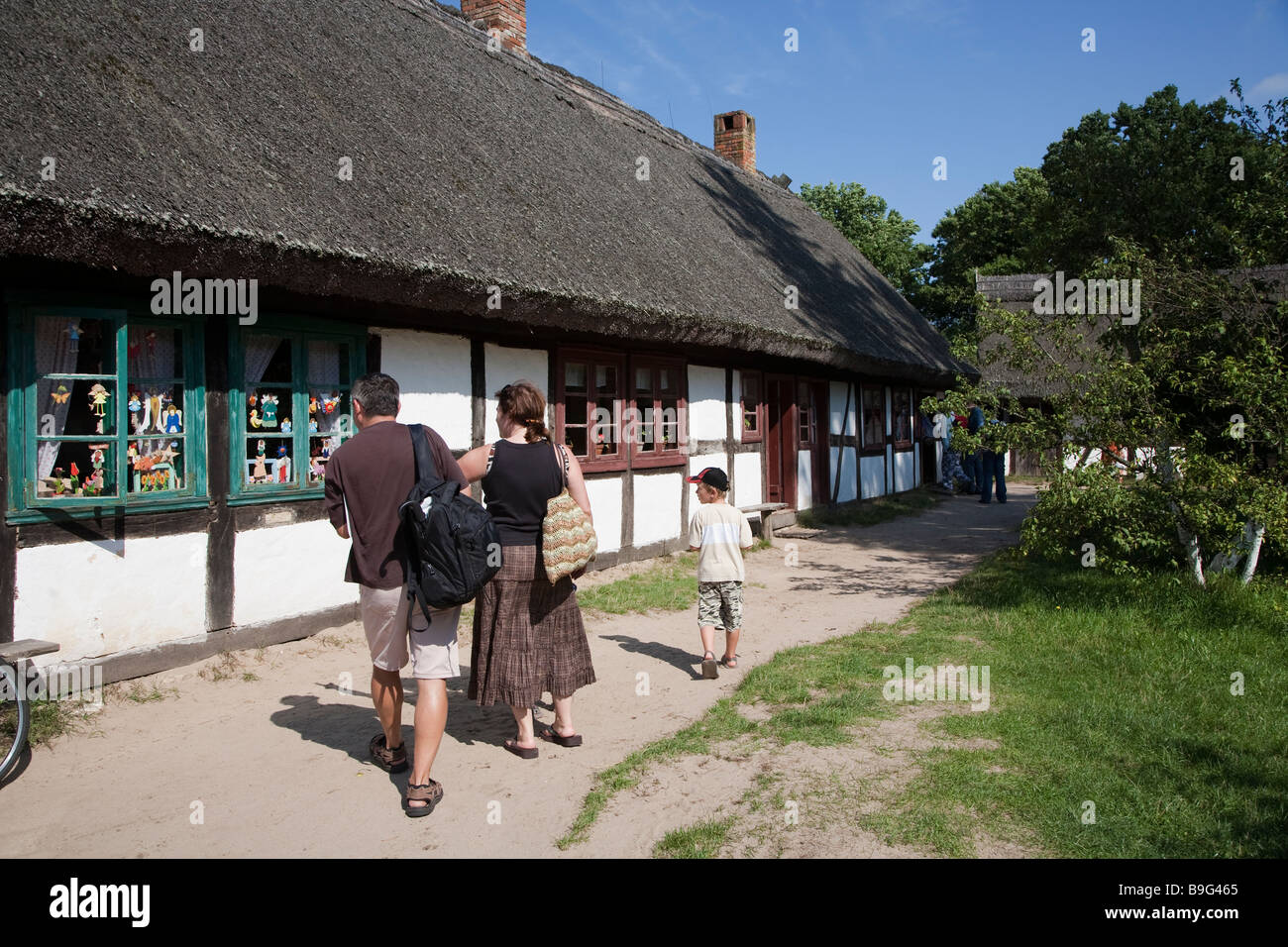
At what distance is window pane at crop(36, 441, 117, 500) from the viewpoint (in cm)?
476

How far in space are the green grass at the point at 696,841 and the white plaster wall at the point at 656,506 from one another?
19.4ft

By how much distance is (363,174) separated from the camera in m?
6.32

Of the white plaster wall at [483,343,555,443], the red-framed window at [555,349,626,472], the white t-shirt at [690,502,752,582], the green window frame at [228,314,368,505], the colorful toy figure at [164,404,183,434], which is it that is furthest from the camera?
the red-framed window at [555,349,626,472]

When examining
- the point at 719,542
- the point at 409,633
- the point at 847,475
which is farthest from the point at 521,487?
the point at 847,475

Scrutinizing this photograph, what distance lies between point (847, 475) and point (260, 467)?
10.5 meters

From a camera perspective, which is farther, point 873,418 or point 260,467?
point 873,418

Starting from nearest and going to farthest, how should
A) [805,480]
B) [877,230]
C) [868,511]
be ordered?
[805,480] → [868,511] → [877,230]

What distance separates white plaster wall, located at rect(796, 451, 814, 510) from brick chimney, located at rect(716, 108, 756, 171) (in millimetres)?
6888

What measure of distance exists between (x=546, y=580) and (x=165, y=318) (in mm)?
2915

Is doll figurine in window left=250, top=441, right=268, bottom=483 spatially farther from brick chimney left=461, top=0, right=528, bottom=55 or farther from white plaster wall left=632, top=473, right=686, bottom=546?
brick chimney left=461, top=0, right=528, bottom=55

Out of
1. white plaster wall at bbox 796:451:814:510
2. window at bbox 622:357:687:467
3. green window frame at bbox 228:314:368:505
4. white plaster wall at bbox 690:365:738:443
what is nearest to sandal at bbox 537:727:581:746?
green window frame at bbox 228:314:368:505

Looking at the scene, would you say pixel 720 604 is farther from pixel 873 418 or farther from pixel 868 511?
pixel 873 418
